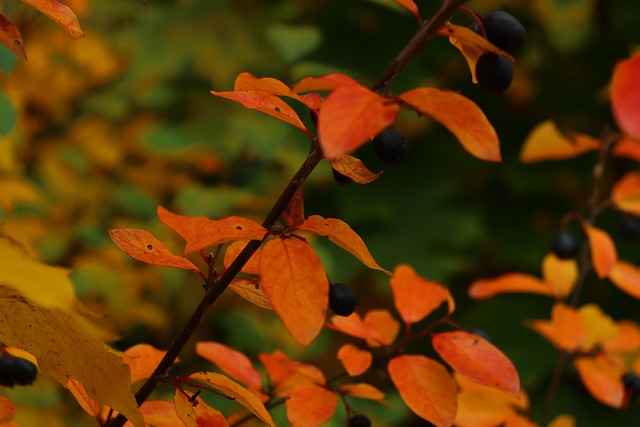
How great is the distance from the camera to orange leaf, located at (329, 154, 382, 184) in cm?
47

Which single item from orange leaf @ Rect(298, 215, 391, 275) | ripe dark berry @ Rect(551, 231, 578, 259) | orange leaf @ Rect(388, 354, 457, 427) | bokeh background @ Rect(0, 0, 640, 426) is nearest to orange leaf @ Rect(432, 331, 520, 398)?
orange leaf @ Rect(388, 354, 457, 427)

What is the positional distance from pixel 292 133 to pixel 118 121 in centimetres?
73

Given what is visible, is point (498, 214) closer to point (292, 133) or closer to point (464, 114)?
point (292, 133)

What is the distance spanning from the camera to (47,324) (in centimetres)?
47

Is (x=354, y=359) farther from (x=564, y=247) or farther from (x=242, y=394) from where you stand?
(x=564, y=247)

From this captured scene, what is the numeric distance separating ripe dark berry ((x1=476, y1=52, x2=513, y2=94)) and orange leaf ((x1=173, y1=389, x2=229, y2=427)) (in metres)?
0.26

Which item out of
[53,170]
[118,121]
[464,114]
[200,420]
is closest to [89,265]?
[53,170]

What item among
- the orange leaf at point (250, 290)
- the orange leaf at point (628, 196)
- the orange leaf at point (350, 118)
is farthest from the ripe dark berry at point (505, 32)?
the orange leaf at point (628, 196)

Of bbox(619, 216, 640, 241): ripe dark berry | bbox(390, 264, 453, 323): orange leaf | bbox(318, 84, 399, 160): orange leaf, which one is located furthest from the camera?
bbox(619, 216, 640, 241): ripe dark berry

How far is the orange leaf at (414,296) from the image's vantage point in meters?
0.68

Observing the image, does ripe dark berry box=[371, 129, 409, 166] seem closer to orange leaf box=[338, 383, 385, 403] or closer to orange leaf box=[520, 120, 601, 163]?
orange leaf box=[338, 383, 385, 403]

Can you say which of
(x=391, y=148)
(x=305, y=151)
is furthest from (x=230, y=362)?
(x=305, y=151)

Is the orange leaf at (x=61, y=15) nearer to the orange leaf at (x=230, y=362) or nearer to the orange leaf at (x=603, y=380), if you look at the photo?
the orange leaf at (x=230, y=362)

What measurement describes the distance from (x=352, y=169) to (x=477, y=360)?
178 millimetres
